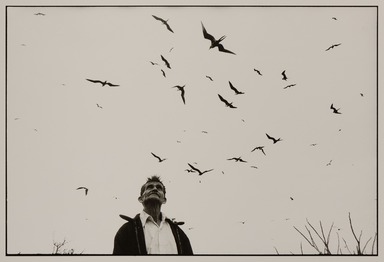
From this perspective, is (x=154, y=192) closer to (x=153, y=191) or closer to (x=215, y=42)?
(x=153, y=191)

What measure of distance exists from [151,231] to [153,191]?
0.50 ft

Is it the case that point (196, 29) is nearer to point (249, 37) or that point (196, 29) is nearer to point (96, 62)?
point (249, 37)

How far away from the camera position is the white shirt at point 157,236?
8.38 ft

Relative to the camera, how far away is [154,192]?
254cm

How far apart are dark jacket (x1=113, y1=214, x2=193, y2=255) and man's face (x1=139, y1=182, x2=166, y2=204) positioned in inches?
3.0

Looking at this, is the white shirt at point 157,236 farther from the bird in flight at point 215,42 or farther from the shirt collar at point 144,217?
the bird in flight at point 215,42

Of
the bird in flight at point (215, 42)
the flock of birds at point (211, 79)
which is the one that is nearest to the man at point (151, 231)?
the flock of birds at point (211, 79)

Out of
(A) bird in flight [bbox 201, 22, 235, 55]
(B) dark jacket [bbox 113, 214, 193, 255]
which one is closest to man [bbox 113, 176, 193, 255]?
(B) dark jacket [bbox 113, 214, 193, 255]

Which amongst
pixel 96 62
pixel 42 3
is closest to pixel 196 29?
pixel 96 62

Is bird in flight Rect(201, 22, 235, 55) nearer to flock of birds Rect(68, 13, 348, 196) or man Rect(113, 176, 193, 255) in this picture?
flock of birds Rect(68, 13, 348, 196)

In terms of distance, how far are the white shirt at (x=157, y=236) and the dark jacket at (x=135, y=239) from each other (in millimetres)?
14

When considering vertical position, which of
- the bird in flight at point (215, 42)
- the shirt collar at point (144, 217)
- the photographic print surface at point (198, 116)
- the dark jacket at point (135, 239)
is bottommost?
the dark jacket at point (135, 239)

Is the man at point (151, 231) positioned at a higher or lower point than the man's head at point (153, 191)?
lower

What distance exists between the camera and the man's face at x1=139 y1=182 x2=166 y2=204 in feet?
8.34
